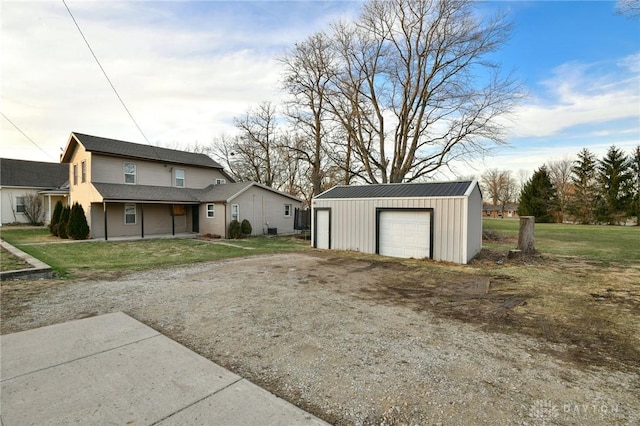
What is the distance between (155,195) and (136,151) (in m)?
3.42

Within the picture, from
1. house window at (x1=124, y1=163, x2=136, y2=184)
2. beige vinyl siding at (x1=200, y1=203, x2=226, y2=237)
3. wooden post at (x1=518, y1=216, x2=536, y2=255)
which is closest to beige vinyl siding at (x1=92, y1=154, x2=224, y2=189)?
house window at (x1=124, y1=163, x2=136, y2=184)

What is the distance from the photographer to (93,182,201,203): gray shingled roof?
16469 millimetres

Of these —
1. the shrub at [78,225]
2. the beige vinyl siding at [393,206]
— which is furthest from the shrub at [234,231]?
the shrub at [78,225]

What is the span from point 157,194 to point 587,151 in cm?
4651

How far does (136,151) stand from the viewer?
19.2m

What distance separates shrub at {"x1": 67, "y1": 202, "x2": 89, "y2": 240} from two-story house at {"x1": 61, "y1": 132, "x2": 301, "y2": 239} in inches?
20.4

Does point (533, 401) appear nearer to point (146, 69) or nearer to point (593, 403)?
point (593, 403)

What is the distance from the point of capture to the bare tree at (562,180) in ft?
126

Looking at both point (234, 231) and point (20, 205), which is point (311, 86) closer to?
point (234, 231)

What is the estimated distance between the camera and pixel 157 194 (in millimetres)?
18547

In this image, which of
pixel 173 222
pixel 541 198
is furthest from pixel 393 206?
pixel 541 198

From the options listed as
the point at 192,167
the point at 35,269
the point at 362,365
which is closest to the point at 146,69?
the point at 35,269

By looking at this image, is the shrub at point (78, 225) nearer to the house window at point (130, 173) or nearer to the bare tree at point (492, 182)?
the house window at point (130, 173)

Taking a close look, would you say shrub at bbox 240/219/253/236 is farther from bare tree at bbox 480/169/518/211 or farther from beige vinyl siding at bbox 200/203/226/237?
bare tree at bbox 480/169/518/211
